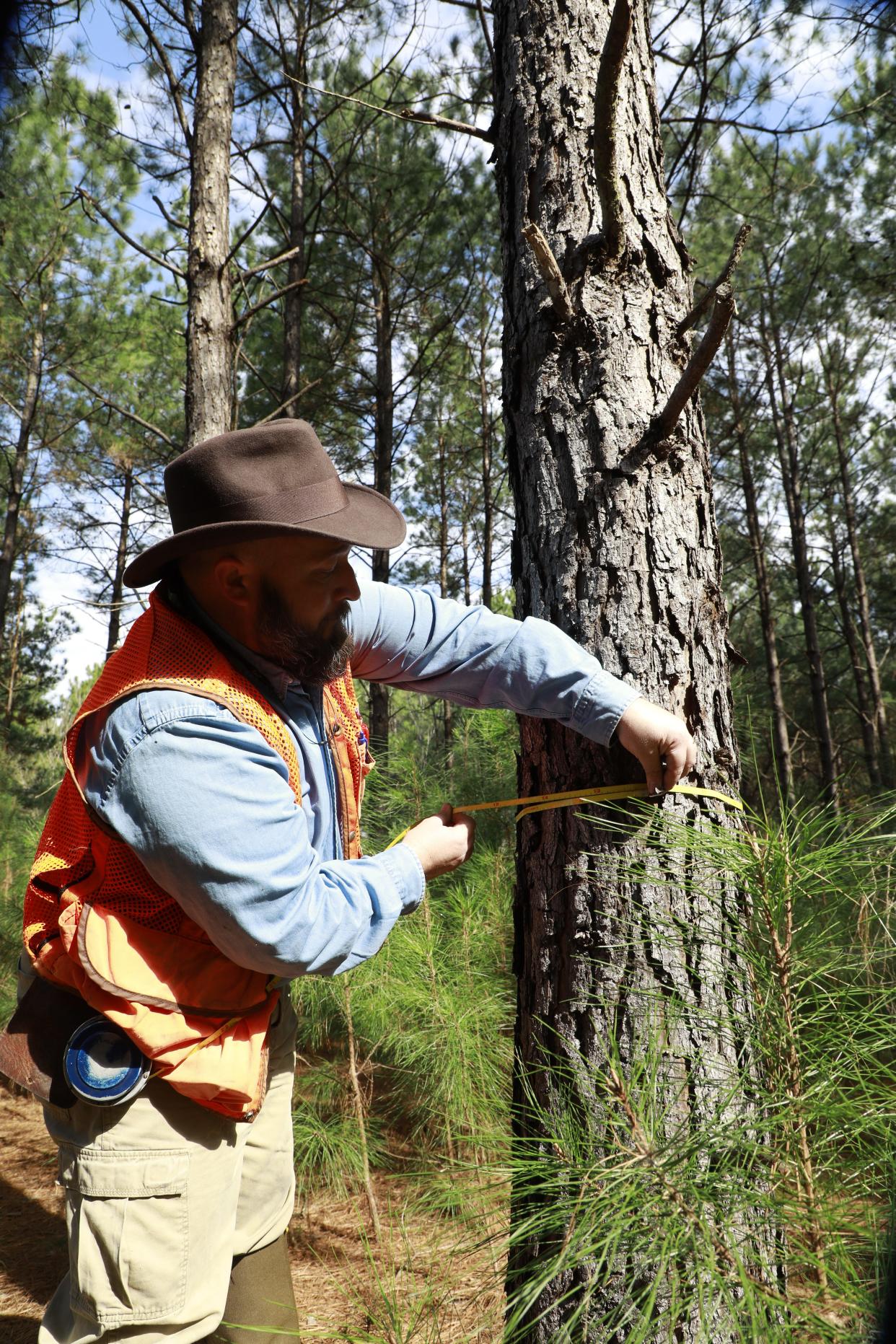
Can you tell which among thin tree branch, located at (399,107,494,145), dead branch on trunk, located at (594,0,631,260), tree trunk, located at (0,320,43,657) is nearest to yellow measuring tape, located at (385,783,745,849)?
dead branch on trunk, located at (594,0,631,260)

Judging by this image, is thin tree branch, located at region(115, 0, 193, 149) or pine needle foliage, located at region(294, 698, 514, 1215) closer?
pine needle foliage, located at region(294, 698, 514, 1215)

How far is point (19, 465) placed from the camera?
1119 centimetres

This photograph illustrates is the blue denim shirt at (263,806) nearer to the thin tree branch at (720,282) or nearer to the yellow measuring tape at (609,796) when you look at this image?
the yellow measuring tape at (609,796)

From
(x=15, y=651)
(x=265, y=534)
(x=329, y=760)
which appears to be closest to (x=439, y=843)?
(x=329, y=760)

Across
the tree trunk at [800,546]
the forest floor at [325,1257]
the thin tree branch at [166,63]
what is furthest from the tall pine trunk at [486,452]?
the forest floor at [325,1257]

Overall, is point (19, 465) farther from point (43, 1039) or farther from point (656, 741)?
point (656, 741)

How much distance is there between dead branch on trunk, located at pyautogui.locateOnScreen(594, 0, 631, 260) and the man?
0.67 meters

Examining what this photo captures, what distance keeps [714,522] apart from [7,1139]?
4978 millimetres

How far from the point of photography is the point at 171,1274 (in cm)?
134

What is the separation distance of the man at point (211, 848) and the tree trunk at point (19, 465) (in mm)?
10421

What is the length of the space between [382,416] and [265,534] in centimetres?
710

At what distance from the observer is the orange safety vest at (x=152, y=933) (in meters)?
1.29

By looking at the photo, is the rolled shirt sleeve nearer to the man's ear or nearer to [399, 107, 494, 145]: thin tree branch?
the man's ear

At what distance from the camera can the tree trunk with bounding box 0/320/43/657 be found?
10.7 m
